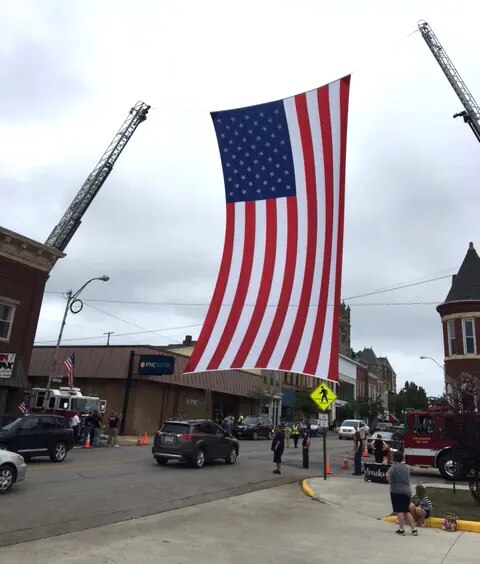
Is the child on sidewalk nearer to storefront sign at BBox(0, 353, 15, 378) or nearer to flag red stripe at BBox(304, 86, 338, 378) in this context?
flag red stripe at BBox(304, 86, 338, 378)

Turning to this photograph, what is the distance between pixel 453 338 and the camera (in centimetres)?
3209

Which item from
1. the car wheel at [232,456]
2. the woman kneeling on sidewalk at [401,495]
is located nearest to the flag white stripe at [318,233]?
the woman kneeling on sidewalk at [401,495]

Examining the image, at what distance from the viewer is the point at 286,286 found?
408 inches

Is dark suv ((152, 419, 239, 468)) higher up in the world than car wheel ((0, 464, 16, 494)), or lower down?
higher up

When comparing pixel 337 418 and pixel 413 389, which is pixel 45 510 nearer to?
pixel 337 418

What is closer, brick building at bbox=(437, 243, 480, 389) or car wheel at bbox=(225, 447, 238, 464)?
car wheel at bbox=(225, 447, 238, 464)

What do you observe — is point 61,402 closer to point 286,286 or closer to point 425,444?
point 425,444

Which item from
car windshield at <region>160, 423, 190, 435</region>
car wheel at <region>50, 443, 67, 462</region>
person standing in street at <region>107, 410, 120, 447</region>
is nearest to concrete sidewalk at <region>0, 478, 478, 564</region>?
car windshield at <region>160, 423, 190, 435</region>

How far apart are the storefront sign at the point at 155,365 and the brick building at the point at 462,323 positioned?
685 inches

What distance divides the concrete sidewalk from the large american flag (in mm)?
2800

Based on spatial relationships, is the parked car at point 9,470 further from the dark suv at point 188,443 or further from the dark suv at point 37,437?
the dark suv at point 188,443

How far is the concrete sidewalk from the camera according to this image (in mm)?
7336

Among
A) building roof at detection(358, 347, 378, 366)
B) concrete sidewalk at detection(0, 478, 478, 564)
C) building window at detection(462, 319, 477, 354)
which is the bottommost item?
concrete sidewalk at detection(0, 478, 478, 564)

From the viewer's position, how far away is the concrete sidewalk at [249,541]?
24.1 feet
